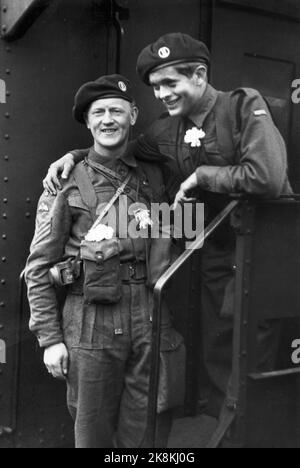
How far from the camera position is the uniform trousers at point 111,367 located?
293 centimetres

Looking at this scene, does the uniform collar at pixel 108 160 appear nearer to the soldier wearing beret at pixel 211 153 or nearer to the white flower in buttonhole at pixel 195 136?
the soldier wearing beret at pixel 211 153

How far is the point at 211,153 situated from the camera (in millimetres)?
2977

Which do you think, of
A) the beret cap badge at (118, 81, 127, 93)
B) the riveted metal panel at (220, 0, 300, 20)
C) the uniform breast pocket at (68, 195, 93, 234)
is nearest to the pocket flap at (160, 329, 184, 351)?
the uniform breast pocket at (68, 195, 93, 234)

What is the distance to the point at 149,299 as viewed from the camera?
3.02 m

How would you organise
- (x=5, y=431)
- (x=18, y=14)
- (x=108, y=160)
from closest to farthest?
(x=108, y=160)
(x=18, y=14)
(x=5, y=431)

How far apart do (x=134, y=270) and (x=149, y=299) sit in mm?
138

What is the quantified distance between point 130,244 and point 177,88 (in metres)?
0.67

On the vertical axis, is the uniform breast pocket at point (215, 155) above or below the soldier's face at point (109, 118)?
below

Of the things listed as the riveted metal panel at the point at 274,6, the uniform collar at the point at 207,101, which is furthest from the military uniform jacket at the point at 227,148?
the riveted metal panel at the point at 274,6

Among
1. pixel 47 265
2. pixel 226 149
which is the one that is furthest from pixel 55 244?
pixel 226 149

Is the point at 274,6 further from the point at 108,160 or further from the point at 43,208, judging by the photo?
the point at 43,208
